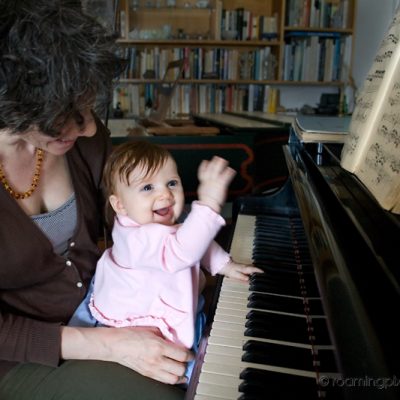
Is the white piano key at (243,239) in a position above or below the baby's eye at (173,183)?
below

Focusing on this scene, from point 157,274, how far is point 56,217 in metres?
0.31

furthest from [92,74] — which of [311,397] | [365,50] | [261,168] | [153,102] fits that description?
[365,50]

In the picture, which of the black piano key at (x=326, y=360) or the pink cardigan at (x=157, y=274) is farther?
the pink cardigan at (x=157, y=274)

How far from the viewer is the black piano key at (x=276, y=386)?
25.7 inches

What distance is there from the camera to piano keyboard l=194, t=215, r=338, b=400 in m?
0.67

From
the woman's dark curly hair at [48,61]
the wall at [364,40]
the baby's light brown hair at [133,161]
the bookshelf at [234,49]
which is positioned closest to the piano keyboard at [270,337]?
the baby's light brown hair at [133,161]

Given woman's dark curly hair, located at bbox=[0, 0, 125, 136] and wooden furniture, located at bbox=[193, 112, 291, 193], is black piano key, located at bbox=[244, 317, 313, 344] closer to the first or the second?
woman's dark curly hair, located at bbox=[0, 0, 125, 136]

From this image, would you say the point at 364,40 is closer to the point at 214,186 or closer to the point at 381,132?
the point at 381,132

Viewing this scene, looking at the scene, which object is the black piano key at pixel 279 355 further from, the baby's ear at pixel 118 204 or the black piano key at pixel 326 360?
the baby's ear at pixel 118 204

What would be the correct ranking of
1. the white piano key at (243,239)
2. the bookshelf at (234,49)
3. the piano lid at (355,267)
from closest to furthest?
the piano lid at (355,267) < the white piano key at (243,239) < the bookshelf at (234,49)

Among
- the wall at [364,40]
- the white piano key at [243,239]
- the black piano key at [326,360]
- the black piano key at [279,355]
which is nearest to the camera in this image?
the black piano key at [326,360]

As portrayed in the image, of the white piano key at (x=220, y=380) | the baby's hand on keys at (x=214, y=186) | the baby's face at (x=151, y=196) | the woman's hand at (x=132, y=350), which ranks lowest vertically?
the woman's hand at (x=132, y=350)

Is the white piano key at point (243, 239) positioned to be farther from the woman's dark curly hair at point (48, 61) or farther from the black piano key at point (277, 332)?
the woman's dark curly hair at point (48, 61)

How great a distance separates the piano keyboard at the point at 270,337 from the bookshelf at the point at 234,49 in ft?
10.5
